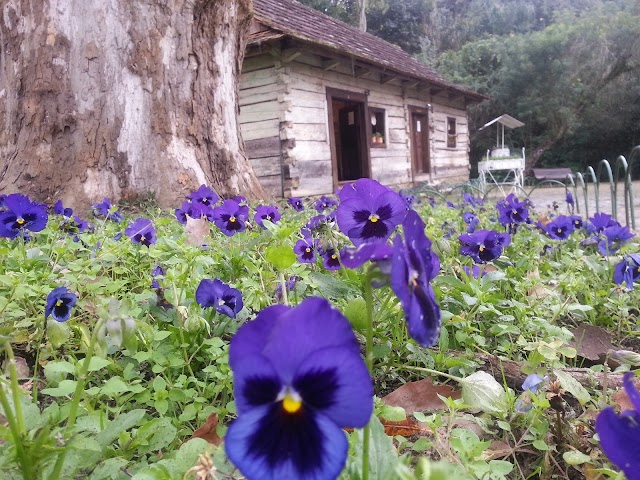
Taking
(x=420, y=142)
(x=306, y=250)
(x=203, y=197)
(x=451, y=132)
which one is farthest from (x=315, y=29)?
(x=306, y=250)

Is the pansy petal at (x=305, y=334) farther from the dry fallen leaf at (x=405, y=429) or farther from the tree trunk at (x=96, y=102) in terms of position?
the tree trunk at (x=96, y=102)

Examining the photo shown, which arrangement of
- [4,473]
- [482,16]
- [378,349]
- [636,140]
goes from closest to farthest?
[4,473], [378,349], [636,140], [482,16]

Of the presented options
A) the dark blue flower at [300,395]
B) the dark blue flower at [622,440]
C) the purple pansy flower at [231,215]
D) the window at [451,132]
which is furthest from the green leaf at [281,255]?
the window at [451,132]

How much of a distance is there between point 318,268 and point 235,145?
341cm

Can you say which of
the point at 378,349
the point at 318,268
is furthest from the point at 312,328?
the point at 318,268

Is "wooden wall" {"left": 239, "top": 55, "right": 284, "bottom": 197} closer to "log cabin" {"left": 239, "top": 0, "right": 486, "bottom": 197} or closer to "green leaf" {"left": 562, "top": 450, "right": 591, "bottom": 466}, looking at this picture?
"log cabin" {"left": 239, "top": 0, "right": 486, "bottom": 197}

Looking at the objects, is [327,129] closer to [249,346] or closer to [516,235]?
[516,235]

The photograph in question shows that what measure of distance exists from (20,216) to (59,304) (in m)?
0.96

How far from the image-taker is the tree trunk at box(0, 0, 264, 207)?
14.7 feet

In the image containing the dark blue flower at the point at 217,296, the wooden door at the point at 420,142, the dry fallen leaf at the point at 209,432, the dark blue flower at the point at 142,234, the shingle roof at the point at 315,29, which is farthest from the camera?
the wooden door at the point at 420,142

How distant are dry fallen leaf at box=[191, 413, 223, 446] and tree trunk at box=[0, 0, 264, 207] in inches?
143

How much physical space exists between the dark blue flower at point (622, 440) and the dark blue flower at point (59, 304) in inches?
44.7

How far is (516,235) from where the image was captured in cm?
322

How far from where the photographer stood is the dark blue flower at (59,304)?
1.22 m
